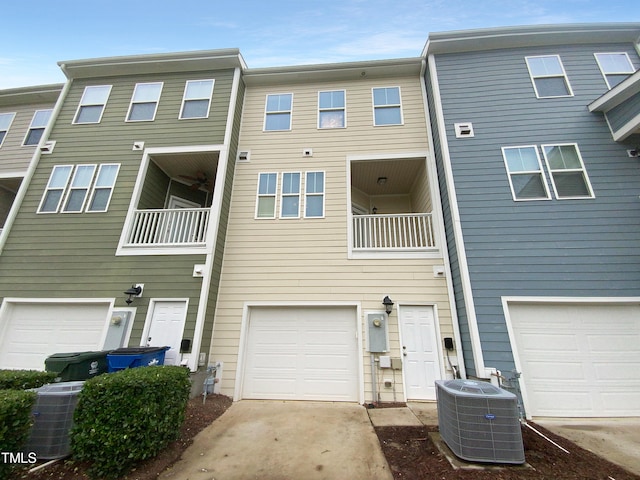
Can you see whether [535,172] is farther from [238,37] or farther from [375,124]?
[238,37]

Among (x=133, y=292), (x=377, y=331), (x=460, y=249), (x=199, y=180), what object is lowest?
(x=377, y=331)

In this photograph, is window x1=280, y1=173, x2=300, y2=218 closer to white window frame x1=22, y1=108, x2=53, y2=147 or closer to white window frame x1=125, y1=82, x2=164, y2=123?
white window frame x1=125, y1=82, x2=164, y2=123

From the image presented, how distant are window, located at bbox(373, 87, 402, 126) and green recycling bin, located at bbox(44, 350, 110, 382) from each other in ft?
27.0

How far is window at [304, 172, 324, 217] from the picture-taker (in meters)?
6.63

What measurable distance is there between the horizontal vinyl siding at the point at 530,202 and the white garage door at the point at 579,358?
0.38 m

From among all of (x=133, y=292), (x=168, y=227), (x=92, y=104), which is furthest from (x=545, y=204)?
(x=92, y=104)

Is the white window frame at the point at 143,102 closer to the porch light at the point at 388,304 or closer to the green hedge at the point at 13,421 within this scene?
the green hedge at the point at 13,421

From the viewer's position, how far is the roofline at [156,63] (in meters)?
7.47

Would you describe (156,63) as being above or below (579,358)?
above

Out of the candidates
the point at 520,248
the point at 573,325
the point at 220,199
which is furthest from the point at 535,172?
the point at 220,199

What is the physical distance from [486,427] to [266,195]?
242 inches

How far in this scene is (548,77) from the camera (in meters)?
6.56

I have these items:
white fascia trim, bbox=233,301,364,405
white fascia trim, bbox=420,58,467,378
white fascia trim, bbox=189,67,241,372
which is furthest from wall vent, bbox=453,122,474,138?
white fascia trim, bbox=189,67,241,372

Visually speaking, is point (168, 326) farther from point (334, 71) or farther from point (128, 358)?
point (334, 71)
